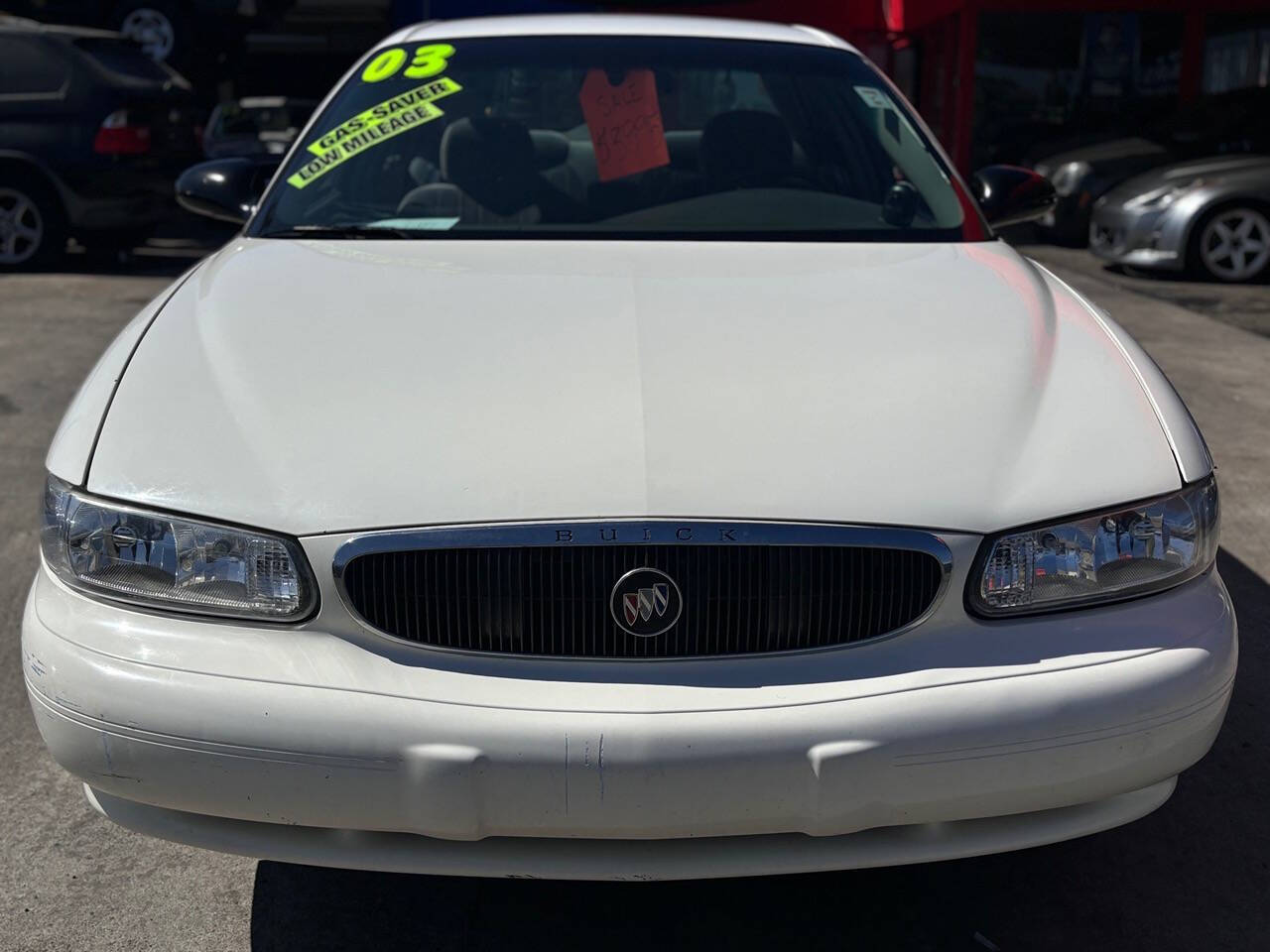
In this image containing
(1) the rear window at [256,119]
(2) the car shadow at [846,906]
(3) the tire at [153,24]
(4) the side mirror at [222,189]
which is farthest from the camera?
(1) the rear window at [256,119]

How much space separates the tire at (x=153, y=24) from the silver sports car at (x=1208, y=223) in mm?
10042

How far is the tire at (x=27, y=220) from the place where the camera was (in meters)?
10.6

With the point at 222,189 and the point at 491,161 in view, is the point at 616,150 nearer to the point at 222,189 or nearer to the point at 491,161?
the point at 491,161

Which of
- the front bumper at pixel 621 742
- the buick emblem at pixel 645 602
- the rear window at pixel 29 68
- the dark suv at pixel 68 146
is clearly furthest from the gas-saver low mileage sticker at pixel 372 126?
the rear window at pixel 29 68

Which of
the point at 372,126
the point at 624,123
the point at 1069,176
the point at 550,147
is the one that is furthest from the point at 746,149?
the point at 1069,176

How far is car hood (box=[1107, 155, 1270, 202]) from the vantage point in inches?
417

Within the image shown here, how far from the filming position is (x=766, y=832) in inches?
82.8

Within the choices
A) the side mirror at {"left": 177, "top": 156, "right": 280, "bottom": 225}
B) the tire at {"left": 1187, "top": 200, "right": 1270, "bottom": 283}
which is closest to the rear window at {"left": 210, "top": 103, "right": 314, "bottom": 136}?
the tire at {"left": 1187, "top": 200, "right": 1270, "bottom": 283}

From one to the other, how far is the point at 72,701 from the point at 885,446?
1274 mm

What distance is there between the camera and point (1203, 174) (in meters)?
10.8

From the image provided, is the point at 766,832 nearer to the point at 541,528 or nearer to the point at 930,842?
the point at 930,842

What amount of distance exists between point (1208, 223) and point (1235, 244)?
0.26 meters

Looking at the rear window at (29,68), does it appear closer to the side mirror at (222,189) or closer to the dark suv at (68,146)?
the dark suv at (68,146)

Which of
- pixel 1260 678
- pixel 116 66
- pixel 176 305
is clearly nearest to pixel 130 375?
pixel 176 305
